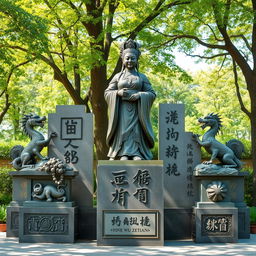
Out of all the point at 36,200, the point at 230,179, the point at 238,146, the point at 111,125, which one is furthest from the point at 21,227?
the point at 238,146

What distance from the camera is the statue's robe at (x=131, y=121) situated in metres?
7.77

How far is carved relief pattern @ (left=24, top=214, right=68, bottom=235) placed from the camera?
7527 mm

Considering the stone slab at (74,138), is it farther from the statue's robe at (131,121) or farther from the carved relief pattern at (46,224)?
the carved relief pattern at (46,224)

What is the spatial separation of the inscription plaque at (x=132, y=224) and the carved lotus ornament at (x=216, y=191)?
44.1 inches

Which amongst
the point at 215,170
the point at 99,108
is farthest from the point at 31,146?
the point at 99,108

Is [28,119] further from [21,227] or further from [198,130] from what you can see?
[198,130]

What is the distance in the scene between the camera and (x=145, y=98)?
7.79 meters

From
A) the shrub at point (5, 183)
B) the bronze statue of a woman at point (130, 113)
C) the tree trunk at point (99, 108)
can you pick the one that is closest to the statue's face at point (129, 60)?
the bronze statue of a woman at point (130, 113)

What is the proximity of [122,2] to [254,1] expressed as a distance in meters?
3.84

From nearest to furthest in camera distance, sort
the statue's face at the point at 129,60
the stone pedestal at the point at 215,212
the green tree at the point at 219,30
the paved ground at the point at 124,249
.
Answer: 1. the paved ground at the point at 124,249
2. the stone pedestal at the point at 215,212
3. the statue's face at the point at 129,60
4. the green tree at the point at 219,30

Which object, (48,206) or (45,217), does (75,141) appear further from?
(45,217)

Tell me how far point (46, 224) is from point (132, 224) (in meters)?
1.57

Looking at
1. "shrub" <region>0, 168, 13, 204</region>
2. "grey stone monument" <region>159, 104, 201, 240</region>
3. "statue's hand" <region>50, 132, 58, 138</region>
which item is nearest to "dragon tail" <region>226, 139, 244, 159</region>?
"grey stone monument" <region>159, 104, 201, 240</region>

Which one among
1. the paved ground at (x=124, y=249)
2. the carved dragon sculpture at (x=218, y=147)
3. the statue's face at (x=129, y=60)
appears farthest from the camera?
the carved dragon sculpture at (x=218, y=147)
